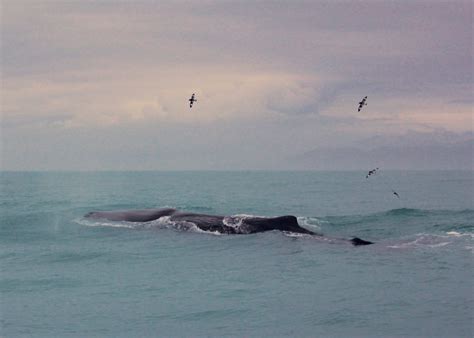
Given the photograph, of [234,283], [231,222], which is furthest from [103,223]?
[234,283]

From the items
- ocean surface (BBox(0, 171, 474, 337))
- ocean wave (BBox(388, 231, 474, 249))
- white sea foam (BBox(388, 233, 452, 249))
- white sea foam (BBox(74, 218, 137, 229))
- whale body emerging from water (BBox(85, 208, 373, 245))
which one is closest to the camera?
ocean surface (BBox(0, 171, 474, 337))

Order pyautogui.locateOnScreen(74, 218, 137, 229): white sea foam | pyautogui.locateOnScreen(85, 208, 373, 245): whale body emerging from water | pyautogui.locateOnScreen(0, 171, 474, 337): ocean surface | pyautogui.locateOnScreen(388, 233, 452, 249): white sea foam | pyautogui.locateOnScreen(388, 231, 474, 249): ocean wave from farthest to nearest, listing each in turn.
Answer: pyautogui.locateOnScreen(74, 218, 137, 229): white sea foam < pyautogui.locateOnScreen(85, 208, 373, 245): whale body emerging from water < pyautogui.locateOnScreen(388, 231, 474, 249): ocean wave < pyautogui.locateOnScreen(388, 233, 452, 249): white sea foam < pyautogui.locateOnScreen(0, 171, 474, 337): ocean surface

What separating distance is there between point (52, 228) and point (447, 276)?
31065mm

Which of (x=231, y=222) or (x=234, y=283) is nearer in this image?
(x=234, y=283)

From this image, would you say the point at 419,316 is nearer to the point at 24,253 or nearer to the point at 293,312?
the point at 293,312

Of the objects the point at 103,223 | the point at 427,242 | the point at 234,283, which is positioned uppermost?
the point at 103,223

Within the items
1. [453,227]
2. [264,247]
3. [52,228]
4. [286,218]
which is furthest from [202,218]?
[453,227]

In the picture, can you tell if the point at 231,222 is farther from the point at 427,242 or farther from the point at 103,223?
the point at 427,242

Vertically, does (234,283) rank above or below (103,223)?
below

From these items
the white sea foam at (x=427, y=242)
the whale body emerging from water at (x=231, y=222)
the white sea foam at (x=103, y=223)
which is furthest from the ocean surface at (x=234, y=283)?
the whale body emerging from water at (x=231, y=222)

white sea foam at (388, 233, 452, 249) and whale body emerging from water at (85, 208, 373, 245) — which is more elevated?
whale body emerging from water at (85, 208, 373, 245)

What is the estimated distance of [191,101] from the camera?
26453 millimetres

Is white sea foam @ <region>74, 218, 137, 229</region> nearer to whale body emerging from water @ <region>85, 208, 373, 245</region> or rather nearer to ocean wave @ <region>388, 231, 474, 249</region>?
whale body emerging from water @ <region>85, 208, 373, 245</region>

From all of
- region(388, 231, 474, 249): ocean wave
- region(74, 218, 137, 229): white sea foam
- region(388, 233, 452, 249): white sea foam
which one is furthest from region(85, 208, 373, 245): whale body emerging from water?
region(388, 231, 474, 249): ocean wave
